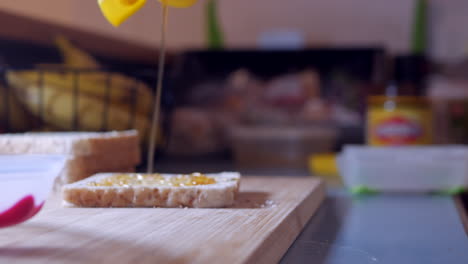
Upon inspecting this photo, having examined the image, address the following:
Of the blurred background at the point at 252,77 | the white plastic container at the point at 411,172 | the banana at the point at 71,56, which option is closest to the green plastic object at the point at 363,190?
the white plastic container at the point at 411,172

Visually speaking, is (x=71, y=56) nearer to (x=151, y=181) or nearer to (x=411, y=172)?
(x=151, y=181)

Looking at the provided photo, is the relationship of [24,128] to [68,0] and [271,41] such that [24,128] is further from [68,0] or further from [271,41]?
[271,41]

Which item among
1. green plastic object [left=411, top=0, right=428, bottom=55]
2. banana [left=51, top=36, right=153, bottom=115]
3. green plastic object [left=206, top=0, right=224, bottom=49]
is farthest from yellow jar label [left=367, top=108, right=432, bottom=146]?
green plastic object [left=206, top=0, right=224, bottom=49]

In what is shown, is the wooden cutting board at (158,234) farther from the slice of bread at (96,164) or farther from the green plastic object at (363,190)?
the green plastic object at (363,190)

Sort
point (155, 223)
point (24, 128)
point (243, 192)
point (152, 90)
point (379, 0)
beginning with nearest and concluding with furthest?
point (155, 223), point (243, 192), point (24, 128), point (152, 90), point (379, 0)

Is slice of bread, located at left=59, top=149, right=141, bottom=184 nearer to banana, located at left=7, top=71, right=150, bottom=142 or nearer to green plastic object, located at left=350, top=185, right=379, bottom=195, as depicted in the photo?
banana, located at left=7, top=71, right=150, bottom=142

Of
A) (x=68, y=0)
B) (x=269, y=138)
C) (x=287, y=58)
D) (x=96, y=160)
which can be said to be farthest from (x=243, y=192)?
(x=287, y=58)

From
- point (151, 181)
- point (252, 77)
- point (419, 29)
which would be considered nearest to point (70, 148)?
point (151, 181)
